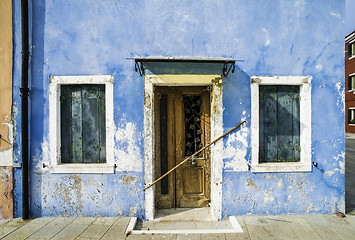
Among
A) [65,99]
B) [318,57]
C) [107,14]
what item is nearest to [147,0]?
[107,14]

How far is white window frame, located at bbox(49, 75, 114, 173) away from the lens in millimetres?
3723

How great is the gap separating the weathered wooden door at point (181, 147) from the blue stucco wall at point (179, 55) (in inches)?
22.5

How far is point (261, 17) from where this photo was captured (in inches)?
147

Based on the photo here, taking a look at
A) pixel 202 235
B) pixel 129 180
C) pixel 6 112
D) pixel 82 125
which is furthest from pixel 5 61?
pixel 202 235

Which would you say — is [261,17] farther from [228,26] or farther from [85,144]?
[85,144]

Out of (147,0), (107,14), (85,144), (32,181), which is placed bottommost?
(32,181)

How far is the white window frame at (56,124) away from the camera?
3.72 metres

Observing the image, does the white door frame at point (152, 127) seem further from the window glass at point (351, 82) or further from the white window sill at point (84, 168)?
the window glass at point (351, 82)

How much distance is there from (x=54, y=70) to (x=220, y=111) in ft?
10.4

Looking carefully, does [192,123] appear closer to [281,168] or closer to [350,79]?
[281,168]

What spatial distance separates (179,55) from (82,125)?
7.49 ft

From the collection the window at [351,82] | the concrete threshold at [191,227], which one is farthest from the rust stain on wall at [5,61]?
the window at [351,82]

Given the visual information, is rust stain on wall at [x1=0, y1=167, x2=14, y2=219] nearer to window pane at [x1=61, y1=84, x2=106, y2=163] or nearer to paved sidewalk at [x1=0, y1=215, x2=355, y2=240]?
paved sidewalk at [x1=0, y1=215, x2=355, y2=240]

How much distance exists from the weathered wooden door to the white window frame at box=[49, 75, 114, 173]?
973mm
